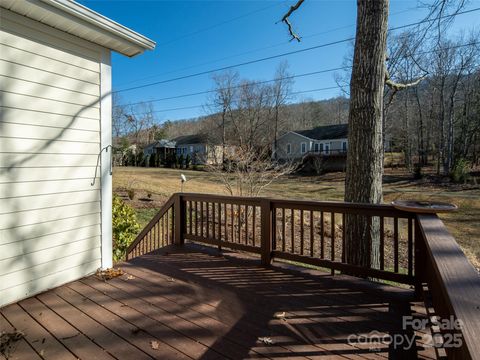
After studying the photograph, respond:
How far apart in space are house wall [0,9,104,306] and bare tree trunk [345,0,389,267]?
2.93 metres

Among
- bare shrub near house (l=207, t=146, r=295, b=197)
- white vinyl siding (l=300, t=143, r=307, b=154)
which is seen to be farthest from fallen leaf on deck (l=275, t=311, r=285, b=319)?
white vinyl siding (l=300, t=143, r=307, b=154)

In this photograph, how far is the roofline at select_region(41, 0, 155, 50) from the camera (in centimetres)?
256

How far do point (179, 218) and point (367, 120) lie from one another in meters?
2.94

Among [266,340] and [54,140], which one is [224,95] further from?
[266,340]

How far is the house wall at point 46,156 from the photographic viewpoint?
2541 millimetres

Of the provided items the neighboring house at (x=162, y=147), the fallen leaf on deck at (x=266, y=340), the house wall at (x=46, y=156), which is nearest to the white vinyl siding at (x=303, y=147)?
the neighboring house at (x=162, y=147)

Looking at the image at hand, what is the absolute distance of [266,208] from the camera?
3674 mm

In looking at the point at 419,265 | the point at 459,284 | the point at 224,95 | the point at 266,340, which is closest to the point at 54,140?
the point at 266,340

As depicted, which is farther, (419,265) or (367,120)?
(367,120)

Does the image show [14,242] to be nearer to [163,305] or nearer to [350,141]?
[163,305]

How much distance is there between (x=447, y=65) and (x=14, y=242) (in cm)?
2495

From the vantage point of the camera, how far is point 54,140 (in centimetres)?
286

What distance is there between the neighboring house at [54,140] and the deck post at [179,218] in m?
1.26

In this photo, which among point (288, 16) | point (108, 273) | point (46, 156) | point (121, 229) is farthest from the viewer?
point (121, 229)
